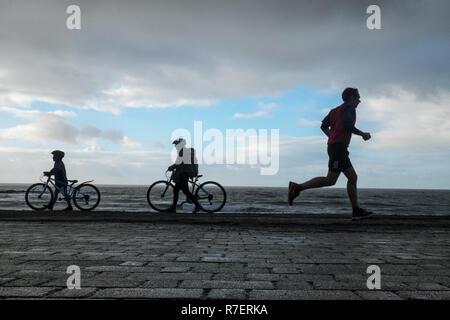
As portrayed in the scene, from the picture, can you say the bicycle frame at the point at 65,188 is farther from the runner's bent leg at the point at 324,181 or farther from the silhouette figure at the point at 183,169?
the runner's bent leg at the point at 324,181

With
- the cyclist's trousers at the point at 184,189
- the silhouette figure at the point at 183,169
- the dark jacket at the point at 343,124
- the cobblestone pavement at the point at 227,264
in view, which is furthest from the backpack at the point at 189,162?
the cobblestone pavement at the point at 227,264

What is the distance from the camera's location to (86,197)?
12.9 metres

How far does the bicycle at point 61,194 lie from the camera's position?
40.9 feet

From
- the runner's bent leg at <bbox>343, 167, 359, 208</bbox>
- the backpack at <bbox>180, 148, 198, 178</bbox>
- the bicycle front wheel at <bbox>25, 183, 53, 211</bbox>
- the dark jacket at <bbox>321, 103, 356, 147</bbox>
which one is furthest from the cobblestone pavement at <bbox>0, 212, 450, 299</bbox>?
the bicycle front wheel at <bbox>25, 183, 53, 211</bbox>

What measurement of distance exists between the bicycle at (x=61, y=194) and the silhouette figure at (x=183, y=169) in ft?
11.3

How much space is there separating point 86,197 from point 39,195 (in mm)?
1388

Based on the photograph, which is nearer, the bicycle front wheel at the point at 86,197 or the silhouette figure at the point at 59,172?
the silhouette figure at the point at 59,172

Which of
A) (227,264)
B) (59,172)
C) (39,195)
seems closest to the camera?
(227,264)

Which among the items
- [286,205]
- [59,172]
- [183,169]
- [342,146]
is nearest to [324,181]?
[342,146]

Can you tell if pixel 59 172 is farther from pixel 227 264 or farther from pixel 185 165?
pixel 227 264
